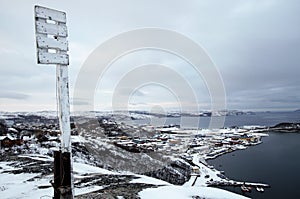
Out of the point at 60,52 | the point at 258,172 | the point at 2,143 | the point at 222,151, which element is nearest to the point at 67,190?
the point at 60,52

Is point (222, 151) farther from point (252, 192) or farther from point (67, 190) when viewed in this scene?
point (67, 190)

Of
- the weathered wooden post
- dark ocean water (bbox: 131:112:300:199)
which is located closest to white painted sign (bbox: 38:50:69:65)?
the weathered wooden post

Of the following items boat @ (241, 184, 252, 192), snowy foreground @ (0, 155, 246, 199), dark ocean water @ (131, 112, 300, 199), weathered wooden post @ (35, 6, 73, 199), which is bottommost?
dark ocean water @ (131, 112, 300, 199)

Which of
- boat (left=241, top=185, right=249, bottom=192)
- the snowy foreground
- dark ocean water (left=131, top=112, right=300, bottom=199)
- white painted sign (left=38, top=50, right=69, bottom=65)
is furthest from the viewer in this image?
dark ocean water (left=131, top=112, right=300, bottom=199)

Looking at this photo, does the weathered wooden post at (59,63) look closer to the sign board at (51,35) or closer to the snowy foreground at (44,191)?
the sign board at (51,35)

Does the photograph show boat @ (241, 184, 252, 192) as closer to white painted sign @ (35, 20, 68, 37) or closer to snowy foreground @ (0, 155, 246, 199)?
snowy foreground @ (0, 155, 246, 199)

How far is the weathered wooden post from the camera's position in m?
2.90

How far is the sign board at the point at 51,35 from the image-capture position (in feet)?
9.41

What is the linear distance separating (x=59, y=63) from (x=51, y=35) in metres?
0.39

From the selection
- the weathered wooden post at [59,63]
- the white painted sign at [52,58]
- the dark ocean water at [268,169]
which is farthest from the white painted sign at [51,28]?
the dark ocean water at [268,169]

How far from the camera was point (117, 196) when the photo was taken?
5.21 metres

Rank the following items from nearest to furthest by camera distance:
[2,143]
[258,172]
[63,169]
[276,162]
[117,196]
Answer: [63,169], [117,196], [2,143], [258,172], [276,162]

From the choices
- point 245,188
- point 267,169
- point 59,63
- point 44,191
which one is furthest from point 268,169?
point 59,63

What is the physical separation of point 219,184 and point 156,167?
671 centimetres
